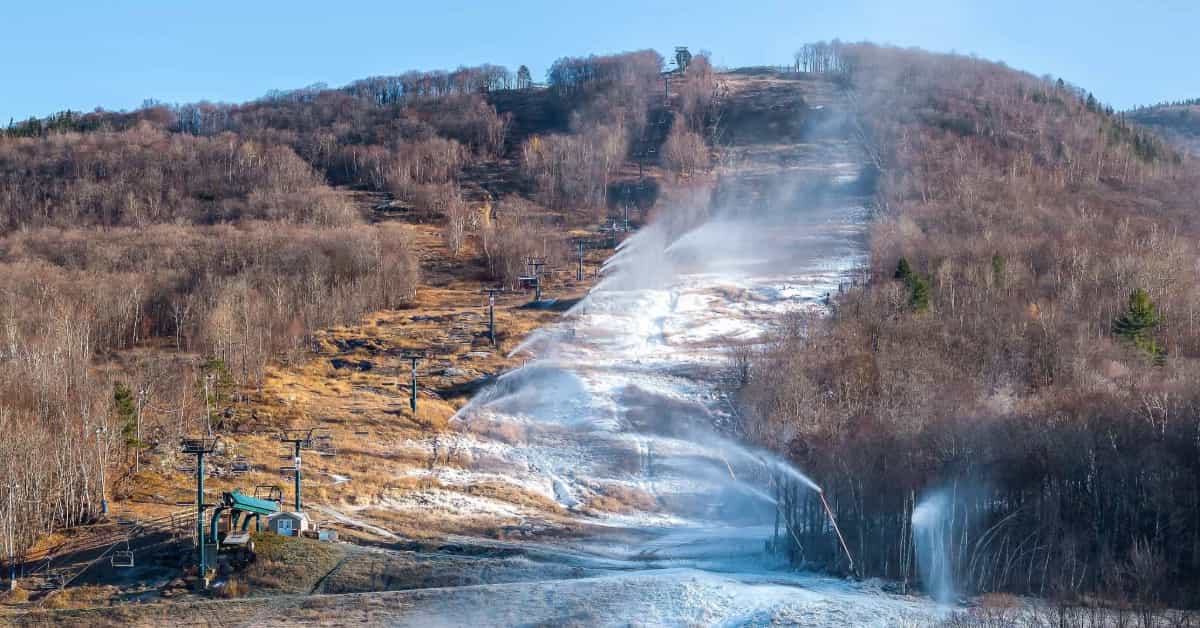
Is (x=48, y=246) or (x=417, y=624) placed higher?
(x=48, y=246)

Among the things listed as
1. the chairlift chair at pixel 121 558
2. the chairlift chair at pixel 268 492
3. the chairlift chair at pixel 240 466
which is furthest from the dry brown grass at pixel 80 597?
the chairlift chair at pixel 240 466

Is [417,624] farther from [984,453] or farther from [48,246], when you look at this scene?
[48,246]

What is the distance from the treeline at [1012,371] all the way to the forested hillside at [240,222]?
30150 millimetres

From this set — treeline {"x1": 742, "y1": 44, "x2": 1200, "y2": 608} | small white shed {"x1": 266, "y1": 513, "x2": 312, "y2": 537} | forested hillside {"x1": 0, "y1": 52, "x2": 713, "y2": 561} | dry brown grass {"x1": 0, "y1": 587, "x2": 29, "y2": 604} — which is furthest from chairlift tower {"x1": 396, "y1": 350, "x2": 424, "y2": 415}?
dry brown grass {"x1": 0, "y1": 587, "x2": 29, "y2": 604}

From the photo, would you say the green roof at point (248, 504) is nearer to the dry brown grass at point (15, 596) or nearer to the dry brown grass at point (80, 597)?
the dry brown grass at point (80, 597)

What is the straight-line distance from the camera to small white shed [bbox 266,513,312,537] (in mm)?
39812

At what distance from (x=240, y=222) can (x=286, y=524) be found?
83778 millimetres

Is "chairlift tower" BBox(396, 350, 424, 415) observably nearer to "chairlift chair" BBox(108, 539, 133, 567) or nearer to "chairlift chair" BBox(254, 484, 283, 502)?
"chairlift chair" BBox(254, 484, 283, 502)

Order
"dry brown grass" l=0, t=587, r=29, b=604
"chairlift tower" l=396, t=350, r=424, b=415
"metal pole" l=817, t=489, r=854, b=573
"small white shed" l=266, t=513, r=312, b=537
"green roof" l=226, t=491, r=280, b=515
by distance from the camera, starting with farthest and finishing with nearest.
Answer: "chairlift tower" l=396, t=350, r=424, b=415
"small white shed" l=266, t=513, r=312, b=537
"green roof" l=226, t=491, r=280, b=515
"dry brown grass" l=0, t=587, r=29, b=604
"metal pole" l=817, t=489, r=854, b=573

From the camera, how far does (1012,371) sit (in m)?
62.7

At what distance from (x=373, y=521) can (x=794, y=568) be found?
1850cm

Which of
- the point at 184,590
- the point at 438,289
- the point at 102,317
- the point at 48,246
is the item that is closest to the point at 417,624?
the point at 184,590

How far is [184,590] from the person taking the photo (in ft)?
120

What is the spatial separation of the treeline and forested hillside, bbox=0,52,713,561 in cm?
3015
